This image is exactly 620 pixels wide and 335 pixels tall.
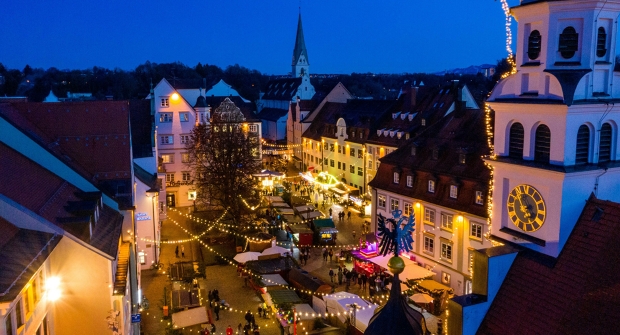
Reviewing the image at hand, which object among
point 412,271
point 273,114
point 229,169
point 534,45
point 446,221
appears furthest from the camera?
point 273,114

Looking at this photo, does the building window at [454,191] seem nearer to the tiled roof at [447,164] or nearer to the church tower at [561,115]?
the tiled roof at [447,164]

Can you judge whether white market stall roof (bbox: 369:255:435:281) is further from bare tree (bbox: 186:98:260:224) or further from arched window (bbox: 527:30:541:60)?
arched window (bbox: 527:30:541:60)

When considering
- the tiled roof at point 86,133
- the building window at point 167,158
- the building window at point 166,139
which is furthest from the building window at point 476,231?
the building window at point 167,158

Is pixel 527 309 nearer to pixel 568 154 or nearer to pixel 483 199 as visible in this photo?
pixel 568 154

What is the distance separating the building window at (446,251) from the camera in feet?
97.9

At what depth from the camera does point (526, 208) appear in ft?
39.6

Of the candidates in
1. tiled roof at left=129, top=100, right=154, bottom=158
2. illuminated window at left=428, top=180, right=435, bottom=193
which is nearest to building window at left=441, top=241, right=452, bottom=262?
illuminated window at left=428, top=180, right=435, bottom=193

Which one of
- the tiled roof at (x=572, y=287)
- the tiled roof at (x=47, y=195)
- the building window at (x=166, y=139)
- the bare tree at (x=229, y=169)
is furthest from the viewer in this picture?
the building window at (x=166, y=139)

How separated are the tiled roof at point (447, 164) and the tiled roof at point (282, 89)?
182 feet

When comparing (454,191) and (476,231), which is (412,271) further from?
(454,191)

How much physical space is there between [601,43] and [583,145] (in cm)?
222

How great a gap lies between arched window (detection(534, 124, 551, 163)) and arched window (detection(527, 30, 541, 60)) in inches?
64.1

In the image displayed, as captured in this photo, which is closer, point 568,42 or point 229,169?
point 568,42

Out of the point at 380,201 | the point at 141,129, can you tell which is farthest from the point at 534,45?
the point at 141,129
